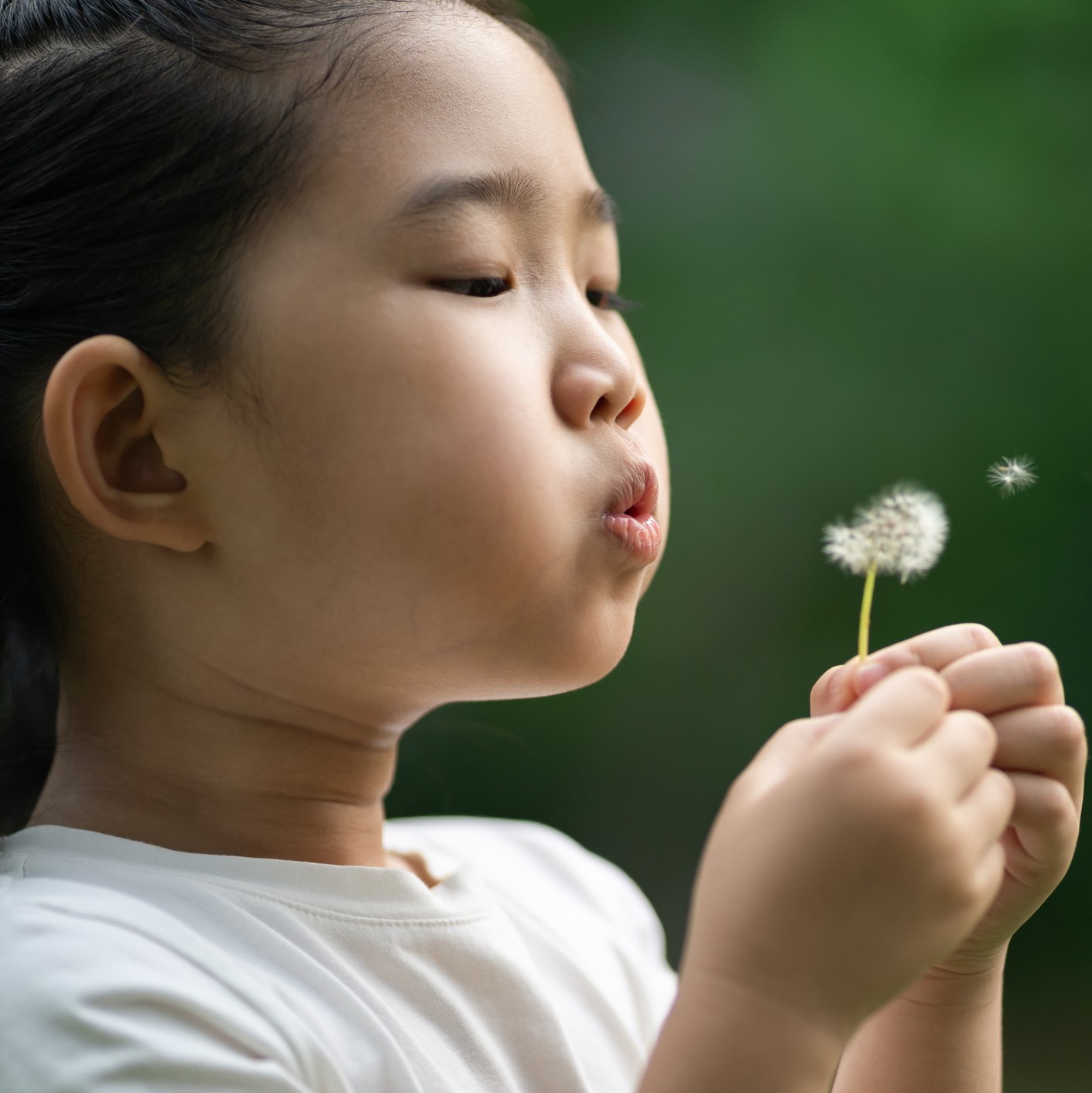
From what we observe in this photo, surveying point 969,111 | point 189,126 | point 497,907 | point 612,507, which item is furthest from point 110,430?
point 969,111

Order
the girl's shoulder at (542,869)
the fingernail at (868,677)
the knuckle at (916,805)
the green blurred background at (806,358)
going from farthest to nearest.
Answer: the green blurred background at (806,358), the girl's shoulder at (542,869), the fingernail at (868,677), the knuckle at (916,805)

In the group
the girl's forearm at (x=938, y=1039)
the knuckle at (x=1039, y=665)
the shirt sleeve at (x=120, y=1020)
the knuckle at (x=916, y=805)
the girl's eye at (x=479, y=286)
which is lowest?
the girl's forearm at (x=938, y=1039)

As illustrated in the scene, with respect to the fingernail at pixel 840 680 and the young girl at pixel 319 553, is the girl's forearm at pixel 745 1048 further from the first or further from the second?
the fingernail at pixel 840 680

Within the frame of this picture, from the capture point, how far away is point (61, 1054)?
55 cm

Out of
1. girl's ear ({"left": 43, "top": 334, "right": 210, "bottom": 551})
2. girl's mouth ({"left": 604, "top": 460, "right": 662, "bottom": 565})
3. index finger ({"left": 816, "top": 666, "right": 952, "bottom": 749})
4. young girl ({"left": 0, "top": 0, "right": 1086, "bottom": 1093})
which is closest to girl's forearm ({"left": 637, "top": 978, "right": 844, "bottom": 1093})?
young girl ({"left": 0, "top": 0, "right": 1086, "bottom": 1093})

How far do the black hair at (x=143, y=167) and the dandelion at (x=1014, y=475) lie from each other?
468mm

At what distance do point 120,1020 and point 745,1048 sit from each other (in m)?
0.29

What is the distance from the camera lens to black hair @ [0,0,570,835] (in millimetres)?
653

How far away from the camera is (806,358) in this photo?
135 cm

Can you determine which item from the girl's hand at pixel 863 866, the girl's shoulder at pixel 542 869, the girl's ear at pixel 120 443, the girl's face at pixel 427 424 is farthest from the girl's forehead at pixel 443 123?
the girl's shoulder at pixel 542 869

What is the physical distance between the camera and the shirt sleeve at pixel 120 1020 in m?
0.55

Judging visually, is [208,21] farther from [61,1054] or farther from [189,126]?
[61,1054]

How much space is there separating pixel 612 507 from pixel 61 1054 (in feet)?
1.27

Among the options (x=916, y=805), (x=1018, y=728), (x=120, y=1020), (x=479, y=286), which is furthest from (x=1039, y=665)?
(x=120, y=1020)
